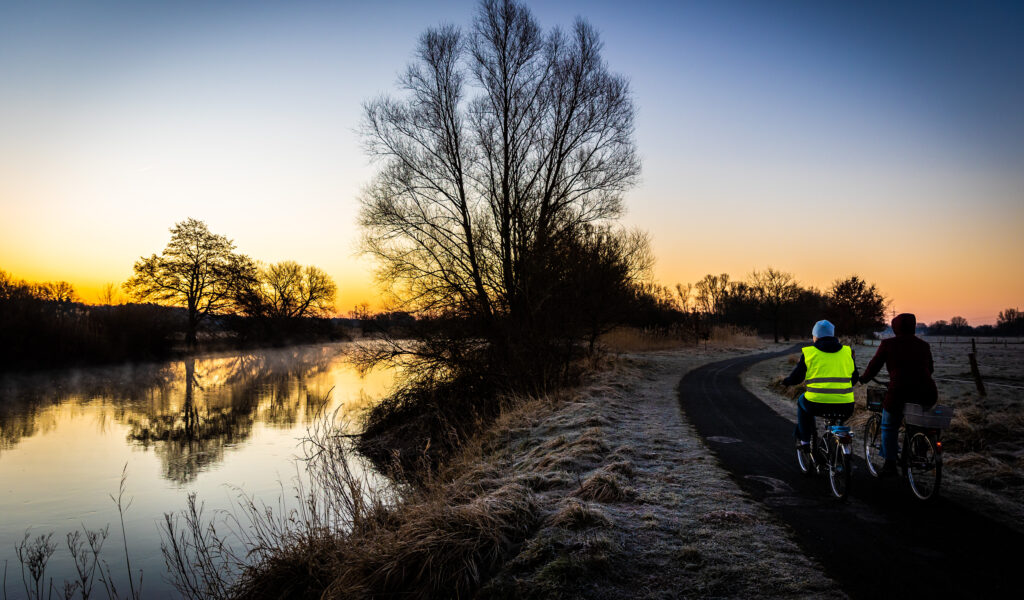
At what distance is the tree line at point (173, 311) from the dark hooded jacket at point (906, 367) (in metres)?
33.8

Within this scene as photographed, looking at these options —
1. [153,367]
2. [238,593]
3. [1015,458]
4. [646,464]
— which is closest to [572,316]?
[646,464]

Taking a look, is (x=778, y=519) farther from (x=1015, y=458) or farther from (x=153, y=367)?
(x=153, y=367)

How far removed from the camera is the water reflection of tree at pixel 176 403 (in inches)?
494

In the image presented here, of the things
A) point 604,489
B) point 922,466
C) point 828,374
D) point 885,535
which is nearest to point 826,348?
point 828,374

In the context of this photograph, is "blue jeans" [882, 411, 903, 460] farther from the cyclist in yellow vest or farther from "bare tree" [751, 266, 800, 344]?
"bare tree" [751, 266, 800, 344]

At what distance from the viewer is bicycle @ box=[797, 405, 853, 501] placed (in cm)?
539

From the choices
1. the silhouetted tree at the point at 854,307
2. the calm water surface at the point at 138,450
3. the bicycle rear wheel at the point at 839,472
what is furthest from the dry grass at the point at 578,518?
the silhouetted tree at the point at 854,307

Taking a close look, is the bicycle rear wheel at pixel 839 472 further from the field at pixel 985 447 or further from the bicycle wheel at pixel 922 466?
the field at pixel 985 447

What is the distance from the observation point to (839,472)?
5.55 m

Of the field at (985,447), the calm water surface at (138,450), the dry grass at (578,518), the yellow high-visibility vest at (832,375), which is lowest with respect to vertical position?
the calm water surface at (138,450)

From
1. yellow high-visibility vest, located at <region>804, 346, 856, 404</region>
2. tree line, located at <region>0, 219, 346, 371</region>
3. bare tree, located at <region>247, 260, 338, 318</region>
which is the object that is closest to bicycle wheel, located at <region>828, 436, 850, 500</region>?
yellow high-visibility vest, located at <region>804, 346, 856, 404</region>

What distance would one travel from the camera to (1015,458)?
7.06 m

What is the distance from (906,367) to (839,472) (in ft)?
4.46

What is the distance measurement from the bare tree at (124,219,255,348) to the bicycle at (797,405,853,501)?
1574 inches
